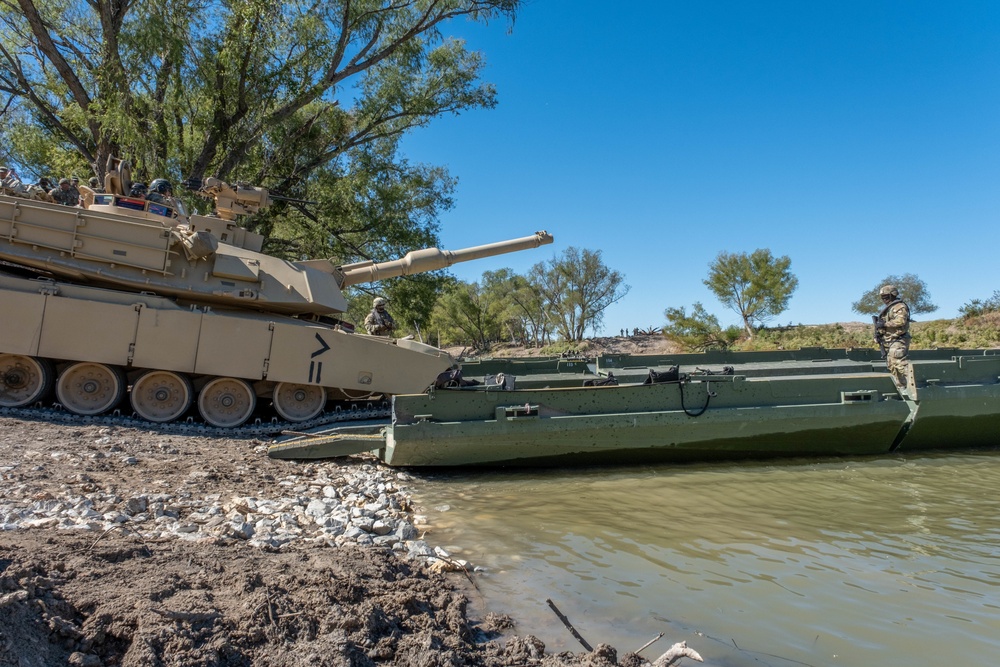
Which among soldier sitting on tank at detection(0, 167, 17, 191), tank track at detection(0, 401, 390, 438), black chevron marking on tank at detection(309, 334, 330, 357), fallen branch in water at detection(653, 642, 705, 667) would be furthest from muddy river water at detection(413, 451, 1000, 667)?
soldier sitting on tank at detection(0, 167, 17, 191)

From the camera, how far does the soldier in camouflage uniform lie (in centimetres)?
922

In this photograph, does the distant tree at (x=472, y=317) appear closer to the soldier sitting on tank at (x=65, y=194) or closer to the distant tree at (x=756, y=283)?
the distant tree at (x=756, y=283)

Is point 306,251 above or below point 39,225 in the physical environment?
above

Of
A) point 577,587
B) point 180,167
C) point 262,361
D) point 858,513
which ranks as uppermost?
point 180,167

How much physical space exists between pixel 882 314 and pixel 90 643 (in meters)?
9.83

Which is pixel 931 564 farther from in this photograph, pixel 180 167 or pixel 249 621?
pixel 180 167

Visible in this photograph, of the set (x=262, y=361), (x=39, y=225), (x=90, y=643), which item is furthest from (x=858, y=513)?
(x=39, y=225)

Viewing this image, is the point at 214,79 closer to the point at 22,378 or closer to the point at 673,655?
the point at 22,378

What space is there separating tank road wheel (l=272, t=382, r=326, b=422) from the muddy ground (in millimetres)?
5394

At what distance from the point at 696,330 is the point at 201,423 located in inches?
1171

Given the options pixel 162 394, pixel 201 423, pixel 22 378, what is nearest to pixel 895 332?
pixel 201 423

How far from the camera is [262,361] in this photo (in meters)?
10.3

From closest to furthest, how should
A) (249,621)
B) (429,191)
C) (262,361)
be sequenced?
(249,621) < (262,361) < (429,191)

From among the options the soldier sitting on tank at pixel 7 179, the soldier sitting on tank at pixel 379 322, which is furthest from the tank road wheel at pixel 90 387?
the soldier sitting on tank at pixel 379 322
